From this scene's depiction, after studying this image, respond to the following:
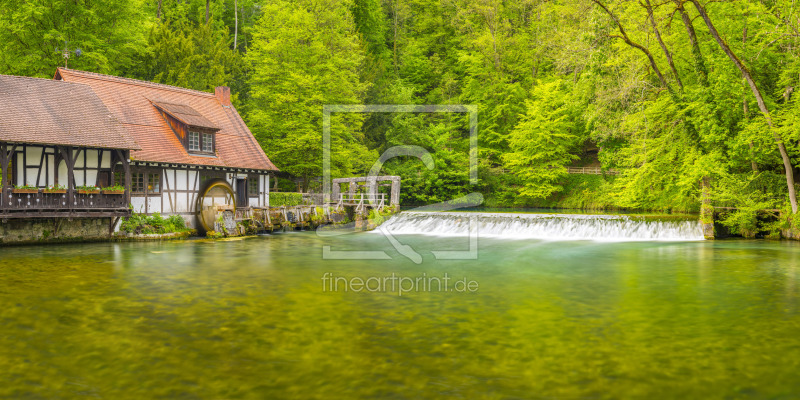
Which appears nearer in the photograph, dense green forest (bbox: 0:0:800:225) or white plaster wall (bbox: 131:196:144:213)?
dense green forest (bbox: 0:0:800:225)

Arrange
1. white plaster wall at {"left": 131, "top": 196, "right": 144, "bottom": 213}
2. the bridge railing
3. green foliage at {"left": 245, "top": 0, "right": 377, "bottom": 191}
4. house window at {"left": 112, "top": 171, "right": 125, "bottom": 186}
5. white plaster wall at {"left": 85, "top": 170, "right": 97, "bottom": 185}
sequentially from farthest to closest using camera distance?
green foliage at {"left": 245, "top": 0, "right": 377, "bottom": 191} < the bridge railing < white plaster wall at {"left": 131, "top": 196, "right": 144, "bottom": 213} < house window at {"left": 112, "top": 171, "right": 125, "bottom": 186} < white plaster wall at {"left": 85, "top": 170, "right": 97, "bottom": 185}

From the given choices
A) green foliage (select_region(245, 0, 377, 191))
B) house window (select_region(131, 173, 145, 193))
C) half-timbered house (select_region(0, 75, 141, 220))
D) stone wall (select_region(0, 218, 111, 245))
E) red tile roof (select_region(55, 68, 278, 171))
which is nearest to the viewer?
half-timbered house (select_region(0, 75, 141, 220))

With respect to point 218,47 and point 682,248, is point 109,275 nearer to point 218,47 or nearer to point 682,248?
point 682,248

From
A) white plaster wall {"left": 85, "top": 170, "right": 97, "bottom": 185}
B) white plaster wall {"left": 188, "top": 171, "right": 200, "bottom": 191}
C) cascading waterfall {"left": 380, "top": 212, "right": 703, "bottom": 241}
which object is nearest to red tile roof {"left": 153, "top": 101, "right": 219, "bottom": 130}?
white plaster wall {"left": 188, "top": 171, "right": 200, "bottom": 191}

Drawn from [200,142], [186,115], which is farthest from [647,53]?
[186,115]

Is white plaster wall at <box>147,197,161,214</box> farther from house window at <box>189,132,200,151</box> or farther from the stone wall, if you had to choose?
house window at <box>189,132,200,151</box>

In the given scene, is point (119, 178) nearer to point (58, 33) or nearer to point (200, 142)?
point (200, 142)

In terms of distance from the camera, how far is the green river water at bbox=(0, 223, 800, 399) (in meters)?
6.99

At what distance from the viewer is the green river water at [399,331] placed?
6.99m

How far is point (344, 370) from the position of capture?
24.7 ft

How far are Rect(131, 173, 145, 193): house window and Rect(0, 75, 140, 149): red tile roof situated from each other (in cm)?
218

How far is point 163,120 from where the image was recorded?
28.6m

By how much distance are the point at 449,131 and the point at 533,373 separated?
3812 centimetres

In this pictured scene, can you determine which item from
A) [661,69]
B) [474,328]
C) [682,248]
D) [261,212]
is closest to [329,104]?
[261,212]
